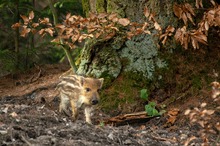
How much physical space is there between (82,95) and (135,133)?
143cm

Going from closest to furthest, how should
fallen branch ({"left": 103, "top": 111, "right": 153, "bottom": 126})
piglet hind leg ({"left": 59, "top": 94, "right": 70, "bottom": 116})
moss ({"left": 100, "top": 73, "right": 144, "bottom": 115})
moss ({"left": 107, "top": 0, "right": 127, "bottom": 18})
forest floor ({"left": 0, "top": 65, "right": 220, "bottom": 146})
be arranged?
forest floor ({"left": 0, "top": 65, "right": 220, "bottom": 146}) → fallen branch ({"left": 103, "top": 111, "right": 153, "bottom": 126}) → piglet hind leg ({"left": 59, "top": 94, "right": 70, "bottom": 116}) → moss ({"left": 100, "top": 73, "right": 144, "bottom": 115}) → moss ({"left": 107, "top": 0, "right": 127, "bottom": 18})

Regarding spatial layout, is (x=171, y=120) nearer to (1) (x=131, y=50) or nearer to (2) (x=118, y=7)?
(1) (x=131, y=50)

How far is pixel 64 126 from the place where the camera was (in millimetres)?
7023

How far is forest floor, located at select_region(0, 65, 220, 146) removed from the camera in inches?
238

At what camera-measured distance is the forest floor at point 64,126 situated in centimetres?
604

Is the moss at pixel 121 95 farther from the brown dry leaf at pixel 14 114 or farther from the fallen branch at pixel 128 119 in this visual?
the brown dry leaf at pixel 14 114

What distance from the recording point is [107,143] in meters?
6.35

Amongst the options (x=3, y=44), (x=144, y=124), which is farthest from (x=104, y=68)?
(x=3, y=44)

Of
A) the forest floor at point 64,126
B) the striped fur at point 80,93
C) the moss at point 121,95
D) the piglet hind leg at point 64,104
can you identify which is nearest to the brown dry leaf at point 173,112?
the forest floor at point 64,126

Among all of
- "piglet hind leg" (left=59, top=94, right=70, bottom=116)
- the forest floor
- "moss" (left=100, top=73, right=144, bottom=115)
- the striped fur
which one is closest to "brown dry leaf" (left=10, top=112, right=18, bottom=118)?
the forest floor

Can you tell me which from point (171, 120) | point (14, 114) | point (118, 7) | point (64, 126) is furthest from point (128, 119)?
point (118, 7)

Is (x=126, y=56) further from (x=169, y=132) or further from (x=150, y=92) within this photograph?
(x=169, y=132)

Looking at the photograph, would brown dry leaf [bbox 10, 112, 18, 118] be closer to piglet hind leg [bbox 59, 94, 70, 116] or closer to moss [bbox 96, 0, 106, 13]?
piglet hind leg [bbox 59, 94, 70, 116]

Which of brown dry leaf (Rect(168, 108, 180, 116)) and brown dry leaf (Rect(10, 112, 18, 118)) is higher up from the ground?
brown dry leaf (Rect(10, 112, 18, 118))
